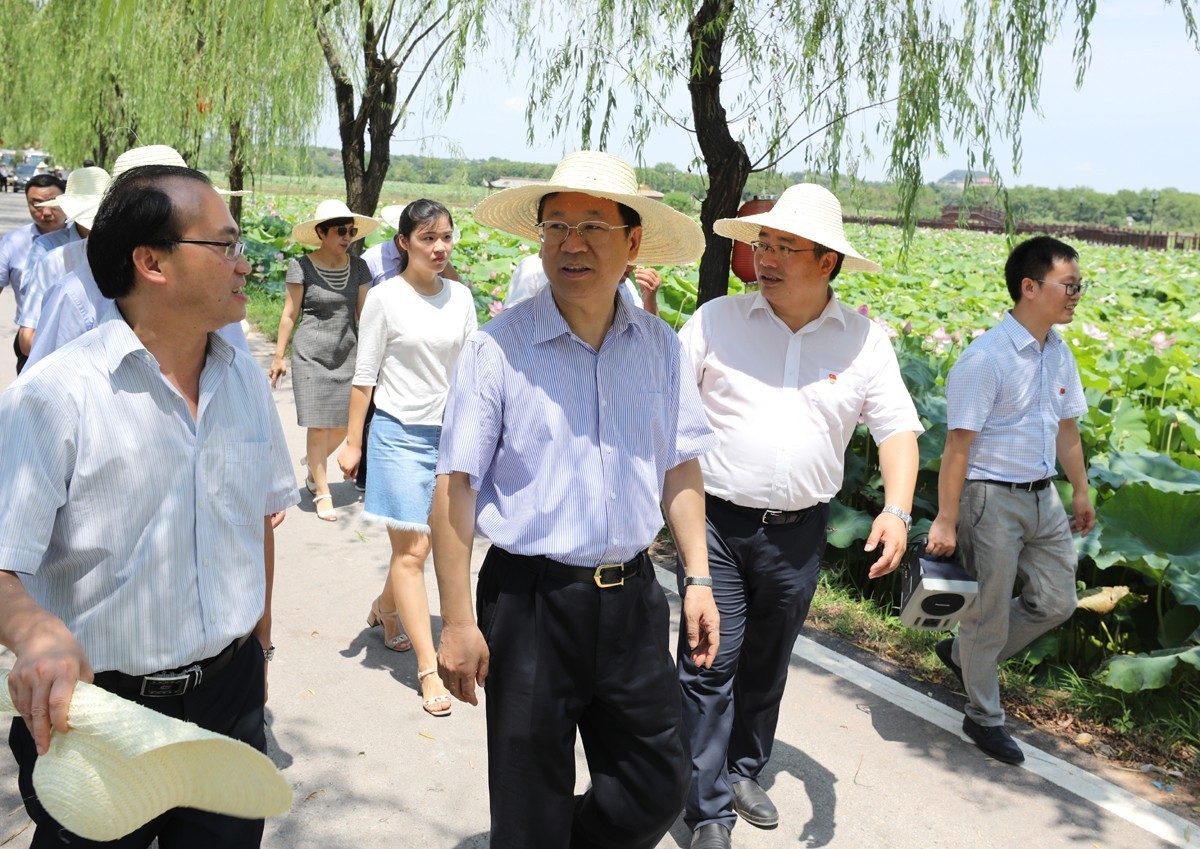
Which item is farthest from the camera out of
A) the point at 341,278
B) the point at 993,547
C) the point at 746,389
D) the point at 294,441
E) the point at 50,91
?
the point at 50,91

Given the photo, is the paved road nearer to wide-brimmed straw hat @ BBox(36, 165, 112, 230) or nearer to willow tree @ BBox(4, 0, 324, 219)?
wide-brimmed straw hat @ BBox(36, 165, 112, 230)

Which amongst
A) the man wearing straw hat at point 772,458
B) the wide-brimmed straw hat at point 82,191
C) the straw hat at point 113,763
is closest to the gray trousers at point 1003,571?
the man wearing straw hat at point 772,458

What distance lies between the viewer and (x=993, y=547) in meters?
4.38

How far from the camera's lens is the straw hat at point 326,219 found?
712 centimetres

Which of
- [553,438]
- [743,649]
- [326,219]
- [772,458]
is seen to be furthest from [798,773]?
[326,219]

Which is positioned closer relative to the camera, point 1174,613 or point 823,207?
point 823,207

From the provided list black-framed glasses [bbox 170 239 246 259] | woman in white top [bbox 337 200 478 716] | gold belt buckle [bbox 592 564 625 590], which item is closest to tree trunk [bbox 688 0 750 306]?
woman in white top [bbox 337 200 478 716]

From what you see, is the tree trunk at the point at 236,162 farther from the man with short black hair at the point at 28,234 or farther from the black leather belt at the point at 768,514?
the black leather belt at the point at 768,514

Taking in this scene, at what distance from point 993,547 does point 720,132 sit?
10.5ft

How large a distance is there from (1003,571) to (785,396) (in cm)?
129

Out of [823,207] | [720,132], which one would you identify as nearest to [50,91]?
[720,132]

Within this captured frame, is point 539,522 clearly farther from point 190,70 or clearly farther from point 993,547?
point 190,70

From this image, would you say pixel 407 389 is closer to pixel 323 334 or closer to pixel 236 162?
pixel 323 334

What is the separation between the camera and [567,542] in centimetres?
272
